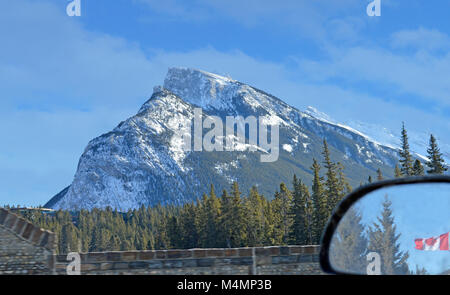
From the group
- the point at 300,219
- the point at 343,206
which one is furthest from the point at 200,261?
the point at 300,219

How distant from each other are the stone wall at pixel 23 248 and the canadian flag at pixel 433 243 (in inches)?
472

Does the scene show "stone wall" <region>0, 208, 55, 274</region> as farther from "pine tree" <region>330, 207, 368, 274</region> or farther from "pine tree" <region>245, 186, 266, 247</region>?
"pine tree" <region>245, 186, 266, 247</region>

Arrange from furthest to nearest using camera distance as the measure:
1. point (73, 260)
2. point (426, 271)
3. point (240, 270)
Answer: point (240, 270), point (73, 260), point (426, 271)

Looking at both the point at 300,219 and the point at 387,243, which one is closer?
the point at 387,243

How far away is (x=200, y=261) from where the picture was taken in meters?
16.8

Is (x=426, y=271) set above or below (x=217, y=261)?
above

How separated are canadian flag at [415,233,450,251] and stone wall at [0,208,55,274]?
39.3ft

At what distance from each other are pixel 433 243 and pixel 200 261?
14706 millimetres

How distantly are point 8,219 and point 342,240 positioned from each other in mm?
12121

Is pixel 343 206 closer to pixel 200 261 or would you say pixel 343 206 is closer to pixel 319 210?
pixel 200 261

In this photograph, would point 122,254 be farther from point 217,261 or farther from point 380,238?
point 380,238

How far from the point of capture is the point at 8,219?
524 inches

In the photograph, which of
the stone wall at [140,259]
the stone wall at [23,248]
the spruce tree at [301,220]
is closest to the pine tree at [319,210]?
the spruce tree at [301,220]
